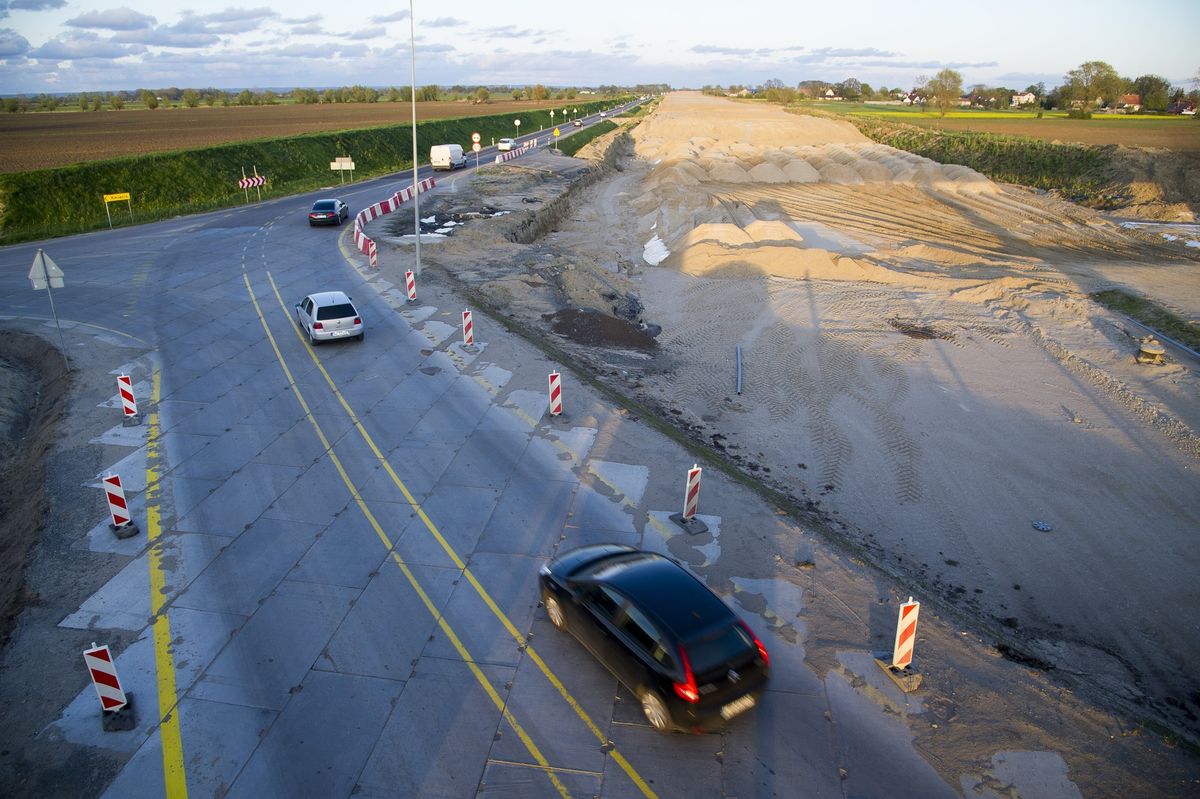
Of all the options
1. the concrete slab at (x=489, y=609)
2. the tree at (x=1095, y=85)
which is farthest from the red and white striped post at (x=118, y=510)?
the tree at (x=1095, y=85)

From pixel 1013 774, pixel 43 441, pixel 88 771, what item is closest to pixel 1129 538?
pixel 1013 774

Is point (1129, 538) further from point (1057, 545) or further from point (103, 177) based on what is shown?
point (103, 177)

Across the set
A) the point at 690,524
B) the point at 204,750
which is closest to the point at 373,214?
the point at 690,524

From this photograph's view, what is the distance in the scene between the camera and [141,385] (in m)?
17.9

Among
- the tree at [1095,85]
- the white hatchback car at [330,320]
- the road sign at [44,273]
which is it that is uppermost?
the tree at [1095,85]

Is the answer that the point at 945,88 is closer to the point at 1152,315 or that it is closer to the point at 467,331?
the point at 1152,315

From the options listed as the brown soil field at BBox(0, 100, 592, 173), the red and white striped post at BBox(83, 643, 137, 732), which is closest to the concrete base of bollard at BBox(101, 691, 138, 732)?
the red and white striped post at BBox(83, 643, 137, 732)

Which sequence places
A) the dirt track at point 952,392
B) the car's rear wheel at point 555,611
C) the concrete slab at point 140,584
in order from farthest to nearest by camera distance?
1. the dirt track at point 952,392
2. the concrete slab at point 140,584
3. the car's rear wheel at point 555,611

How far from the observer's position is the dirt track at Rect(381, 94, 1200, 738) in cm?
1284

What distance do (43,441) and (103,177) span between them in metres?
36.1

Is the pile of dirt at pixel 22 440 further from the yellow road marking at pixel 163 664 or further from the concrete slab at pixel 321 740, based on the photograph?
the concrete slab at pixel 321 740

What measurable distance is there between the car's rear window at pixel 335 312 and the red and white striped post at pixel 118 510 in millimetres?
9297

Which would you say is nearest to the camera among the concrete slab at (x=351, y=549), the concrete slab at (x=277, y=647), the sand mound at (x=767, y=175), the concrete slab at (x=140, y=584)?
the concrete slab at (x=277, y=647)

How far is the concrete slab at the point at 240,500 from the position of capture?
40.4 feet
